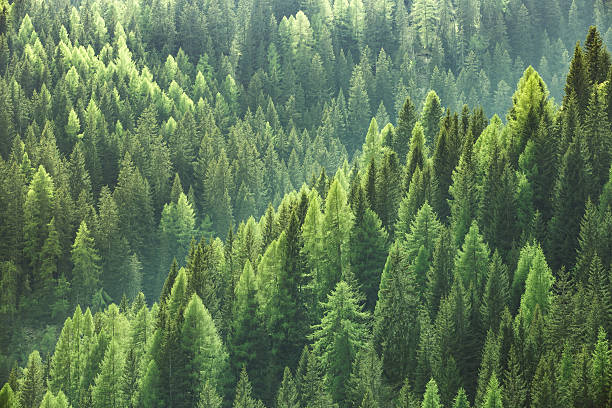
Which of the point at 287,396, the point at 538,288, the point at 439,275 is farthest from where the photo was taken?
the point at 439,275

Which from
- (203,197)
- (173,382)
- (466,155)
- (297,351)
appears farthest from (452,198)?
(203,197)

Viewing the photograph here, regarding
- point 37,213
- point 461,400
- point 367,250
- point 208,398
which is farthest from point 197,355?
point 37,213

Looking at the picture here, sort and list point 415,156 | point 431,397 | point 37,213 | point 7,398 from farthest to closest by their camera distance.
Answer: point 37,213 → point 415,156 → point 7,398 → point 431,397

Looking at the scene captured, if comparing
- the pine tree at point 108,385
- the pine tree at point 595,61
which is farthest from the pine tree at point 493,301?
the pine tree at point 108,385

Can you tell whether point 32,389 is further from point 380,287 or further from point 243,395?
point 380,287

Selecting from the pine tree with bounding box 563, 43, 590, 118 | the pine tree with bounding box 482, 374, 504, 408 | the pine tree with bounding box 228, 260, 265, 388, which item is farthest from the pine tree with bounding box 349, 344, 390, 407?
the pine tree with bounding box 563, 43, 590, 118

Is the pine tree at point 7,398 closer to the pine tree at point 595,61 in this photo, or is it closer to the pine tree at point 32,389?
the pine tree at point 32,389

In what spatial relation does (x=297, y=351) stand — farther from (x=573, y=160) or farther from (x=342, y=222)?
(x=573, y=160)

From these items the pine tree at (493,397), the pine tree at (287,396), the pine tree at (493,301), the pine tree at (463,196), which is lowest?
the pine tree at (493,397)

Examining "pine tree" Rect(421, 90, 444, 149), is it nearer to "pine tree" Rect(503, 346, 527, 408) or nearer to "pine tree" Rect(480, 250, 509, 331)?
"pine tree" Rect(480, 250, 509, 331)

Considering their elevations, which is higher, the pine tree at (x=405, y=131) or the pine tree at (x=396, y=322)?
the pine tree at (x=405, y=131)
